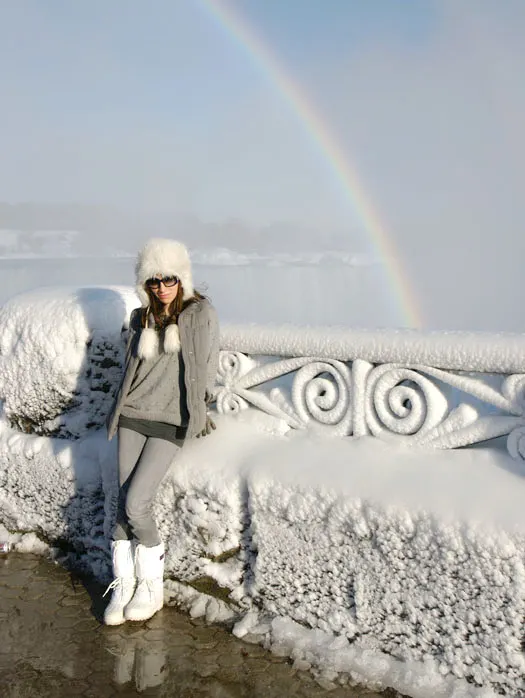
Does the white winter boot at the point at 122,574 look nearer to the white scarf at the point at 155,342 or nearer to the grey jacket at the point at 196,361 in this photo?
the grey jacket at the point at 196,361

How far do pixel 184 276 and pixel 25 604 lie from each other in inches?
78.7

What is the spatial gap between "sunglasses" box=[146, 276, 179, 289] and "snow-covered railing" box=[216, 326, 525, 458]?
43 centimetres

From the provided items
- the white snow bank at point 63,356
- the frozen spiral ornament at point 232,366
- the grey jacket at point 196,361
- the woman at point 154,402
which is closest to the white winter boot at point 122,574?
the woman at point 154,402

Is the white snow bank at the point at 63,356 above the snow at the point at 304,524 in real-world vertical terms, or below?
above

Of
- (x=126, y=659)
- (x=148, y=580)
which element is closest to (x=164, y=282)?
(x=148, y=580)

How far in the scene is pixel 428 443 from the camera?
3086mm

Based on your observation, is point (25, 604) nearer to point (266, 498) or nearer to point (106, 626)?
point (106, 626)

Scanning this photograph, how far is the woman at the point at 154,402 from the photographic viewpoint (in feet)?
11.4

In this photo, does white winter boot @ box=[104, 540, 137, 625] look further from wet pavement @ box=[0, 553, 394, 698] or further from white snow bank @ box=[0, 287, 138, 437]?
white snow bank @ box=[0, 287, 138, 437]

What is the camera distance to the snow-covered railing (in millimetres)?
2904

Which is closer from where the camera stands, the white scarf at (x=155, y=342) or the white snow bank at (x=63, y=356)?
the white scarf at (x=155, y=342)

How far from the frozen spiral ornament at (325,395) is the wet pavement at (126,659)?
112 centimetres

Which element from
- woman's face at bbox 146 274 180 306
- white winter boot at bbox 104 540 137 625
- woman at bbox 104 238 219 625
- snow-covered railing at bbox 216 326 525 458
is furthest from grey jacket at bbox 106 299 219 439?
white winter boot at bbox 104 540 137 625

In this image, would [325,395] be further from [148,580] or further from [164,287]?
[148,580]
